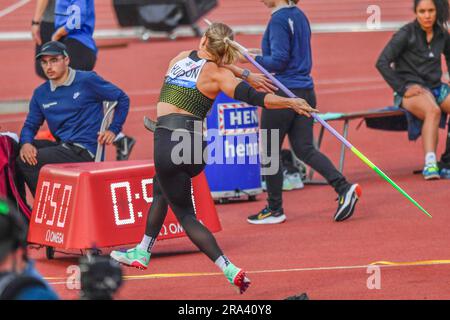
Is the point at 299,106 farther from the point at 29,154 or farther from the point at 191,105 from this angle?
the point at 29,154

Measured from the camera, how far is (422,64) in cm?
1284

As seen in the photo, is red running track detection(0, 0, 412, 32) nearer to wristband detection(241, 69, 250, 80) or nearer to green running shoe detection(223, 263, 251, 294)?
wristband detection(241, 69, 250, 80)

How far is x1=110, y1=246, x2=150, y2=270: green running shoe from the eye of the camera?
9219 millimetres

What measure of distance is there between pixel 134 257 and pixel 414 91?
448 cm

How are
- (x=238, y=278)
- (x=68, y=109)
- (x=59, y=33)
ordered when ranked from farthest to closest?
(x=59, y=33) → (x=68, y=109) → (x=238, y=278)

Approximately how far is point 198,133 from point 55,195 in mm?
1405

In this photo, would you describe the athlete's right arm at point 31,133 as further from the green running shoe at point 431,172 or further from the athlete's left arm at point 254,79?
the green running shoe at point 431,172

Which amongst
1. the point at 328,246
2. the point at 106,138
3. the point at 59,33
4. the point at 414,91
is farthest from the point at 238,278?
the point at 414,91

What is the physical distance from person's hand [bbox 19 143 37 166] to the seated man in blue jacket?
0.27 feet

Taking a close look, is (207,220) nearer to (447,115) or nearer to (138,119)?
(447,115)

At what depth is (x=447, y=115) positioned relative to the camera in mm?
13250
